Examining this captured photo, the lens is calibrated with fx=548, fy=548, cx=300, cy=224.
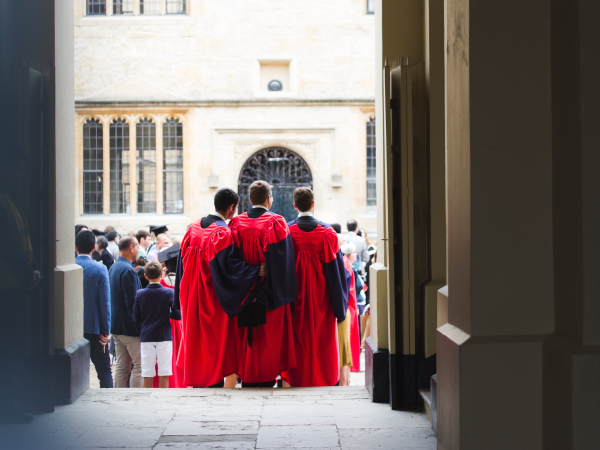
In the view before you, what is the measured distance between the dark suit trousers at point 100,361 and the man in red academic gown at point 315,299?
1.87m

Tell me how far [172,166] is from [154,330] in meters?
11.2

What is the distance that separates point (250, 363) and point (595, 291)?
10.7ft

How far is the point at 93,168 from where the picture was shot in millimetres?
16062

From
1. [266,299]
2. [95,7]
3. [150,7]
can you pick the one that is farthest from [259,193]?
[95,7]

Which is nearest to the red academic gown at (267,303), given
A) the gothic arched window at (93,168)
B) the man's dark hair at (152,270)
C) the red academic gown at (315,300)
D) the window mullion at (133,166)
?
the red academic gown at (315,300)

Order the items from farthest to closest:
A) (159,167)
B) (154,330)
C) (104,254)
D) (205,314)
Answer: (159,167), (104,254), (154,330), (205,314)

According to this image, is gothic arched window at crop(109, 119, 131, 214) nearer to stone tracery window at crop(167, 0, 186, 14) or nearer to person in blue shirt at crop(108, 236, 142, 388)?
stone tracery window at crop(167, 0, 186, 14)

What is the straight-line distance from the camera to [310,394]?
4230 millimetres

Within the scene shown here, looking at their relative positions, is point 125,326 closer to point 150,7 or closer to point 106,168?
point 106,168

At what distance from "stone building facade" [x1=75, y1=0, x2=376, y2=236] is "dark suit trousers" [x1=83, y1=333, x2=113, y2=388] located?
9929 mm

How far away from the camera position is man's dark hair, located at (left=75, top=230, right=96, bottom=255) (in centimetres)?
539

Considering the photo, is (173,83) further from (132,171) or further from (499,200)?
(499,200)

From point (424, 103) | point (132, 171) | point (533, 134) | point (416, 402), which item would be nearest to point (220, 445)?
point (416, 402)

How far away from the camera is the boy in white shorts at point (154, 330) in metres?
5.26
